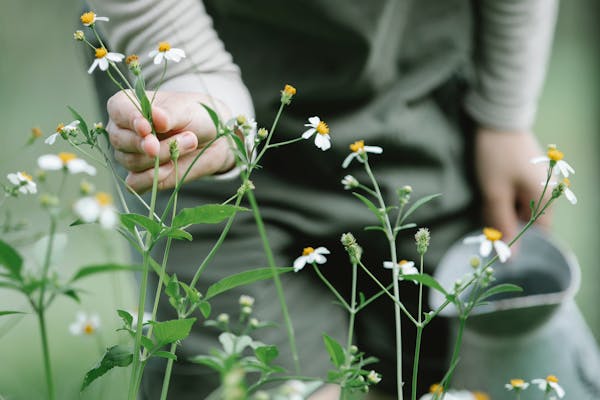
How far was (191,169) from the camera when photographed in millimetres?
581

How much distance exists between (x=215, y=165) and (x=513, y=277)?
1.88 ft

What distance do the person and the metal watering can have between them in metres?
0.16

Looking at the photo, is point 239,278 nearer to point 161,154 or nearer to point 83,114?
point 161,154

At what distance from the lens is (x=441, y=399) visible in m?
0.45

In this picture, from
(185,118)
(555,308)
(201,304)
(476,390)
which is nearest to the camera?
(201,304)

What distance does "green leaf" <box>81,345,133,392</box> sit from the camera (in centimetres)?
43

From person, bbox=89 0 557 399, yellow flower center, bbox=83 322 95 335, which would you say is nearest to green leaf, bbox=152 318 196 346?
yellow flower center, bbox=83 322 95 335

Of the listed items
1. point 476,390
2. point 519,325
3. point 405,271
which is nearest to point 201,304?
point 405,271

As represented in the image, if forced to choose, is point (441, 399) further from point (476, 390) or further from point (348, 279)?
point (348, 279)

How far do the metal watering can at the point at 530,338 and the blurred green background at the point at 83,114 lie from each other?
540mm

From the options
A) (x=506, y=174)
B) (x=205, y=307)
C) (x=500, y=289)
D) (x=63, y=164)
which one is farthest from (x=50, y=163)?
(x=506, y=174)

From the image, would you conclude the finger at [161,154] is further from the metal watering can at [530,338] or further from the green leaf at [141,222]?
the metal watering can at [530,338]

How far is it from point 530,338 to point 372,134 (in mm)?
329

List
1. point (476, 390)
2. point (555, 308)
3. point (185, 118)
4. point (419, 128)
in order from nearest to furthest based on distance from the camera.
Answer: point (185, 118), point (555, 308), point (476, 390), point (419, 128)
